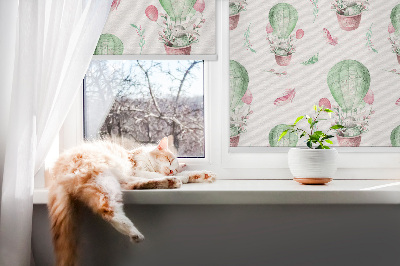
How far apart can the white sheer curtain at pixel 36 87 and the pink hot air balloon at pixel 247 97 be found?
67cm

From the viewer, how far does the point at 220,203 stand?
1.29 m

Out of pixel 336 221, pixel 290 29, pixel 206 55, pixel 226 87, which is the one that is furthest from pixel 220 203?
pixel 290 29

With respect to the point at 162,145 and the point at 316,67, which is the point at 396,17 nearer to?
the point at 316,67

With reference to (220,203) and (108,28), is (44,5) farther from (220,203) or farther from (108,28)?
(220,203)

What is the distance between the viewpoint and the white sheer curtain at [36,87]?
4.01 feet

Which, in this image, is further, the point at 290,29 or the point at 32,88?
the point at 290,29

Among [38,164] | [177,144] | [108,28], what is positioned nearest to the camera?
[38,164]

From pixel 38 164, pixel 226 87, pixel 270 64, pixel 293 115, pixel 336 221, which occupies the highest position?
pixel 270 64

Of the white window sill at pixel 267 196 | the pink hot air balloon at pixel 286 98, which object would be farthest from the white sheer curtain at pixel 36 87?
the pink hot air balloon at pixel 286 98

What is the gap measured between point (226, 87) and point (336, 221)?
706 millimetres

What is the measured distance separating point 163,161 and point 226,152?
1.01 feet

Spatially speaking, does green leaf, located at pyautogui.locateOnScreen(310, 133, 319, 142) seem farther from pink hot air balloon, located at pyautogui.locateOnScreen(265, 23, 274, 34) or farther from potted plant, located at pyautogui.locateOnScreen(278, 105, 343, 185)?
pink hot air balloon, located at pyautogui.locateOnScreen(265, 23, 274, 34)

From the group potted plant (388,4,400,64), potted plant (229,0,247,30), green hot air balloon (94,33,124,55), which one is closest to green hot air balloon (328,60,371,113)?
potted plant (388,4,400,64)

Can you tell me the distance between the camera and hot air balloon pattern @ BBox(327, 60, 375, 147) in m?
1.62
